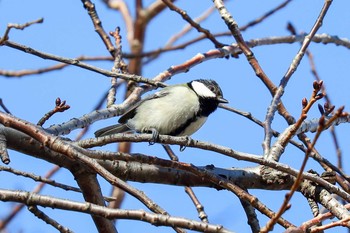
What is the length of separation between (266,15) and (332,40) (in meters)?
0.48

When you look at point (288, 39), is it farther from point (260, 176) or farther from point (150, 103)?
point (260, 176)

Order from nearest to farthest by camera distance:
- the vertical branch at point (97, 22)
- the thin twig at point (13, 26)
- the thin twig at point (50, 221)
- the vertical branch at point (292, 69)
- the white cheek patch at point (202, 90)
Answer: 1. the thin twig at point (50, 221)
2. the thin twig at point (13, 26)
3. the vertical branch at point (292, 69)
4. the vertical branch at point (97, 22)
5. the white cheek patch at point (202, 90)

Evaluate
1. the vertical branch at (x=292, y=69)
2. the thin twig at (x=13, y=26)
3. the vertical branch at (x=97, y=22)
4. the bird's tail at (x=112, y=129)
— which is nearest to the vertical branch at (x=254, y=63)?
the vertical branch at (x=292, y=69)

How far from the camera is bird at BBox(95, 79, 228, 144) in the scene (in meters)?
4.32

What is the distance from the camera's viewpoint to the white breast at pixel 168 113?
4309mm

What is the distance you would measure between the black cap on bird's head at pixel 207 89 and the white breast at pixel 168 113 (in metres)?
0.12

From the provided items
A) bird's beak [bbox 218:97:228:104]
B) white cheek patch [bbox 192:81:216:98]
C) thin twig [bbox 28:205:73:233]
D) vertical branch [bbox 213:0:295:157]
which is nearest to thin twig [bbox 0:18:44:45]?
vertical branch [bbox 213:0:295:157]

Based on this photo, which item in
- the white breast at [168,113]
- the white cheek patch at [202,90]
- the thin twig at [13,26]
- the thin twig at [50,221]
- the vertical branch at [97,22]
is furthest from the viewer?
the white cheek patch at [202,90]

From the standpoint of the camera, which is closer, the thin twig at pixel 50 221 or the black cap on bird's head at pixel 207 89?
the thin twig at pixel 50 221

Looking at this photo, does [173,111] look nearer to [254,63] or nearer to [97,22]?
[97,22]

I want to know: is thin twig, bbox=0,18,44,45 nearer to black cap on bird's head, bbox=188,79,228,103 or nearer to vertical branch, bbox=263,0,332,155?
vertical branch, bbox=263,0,332,155

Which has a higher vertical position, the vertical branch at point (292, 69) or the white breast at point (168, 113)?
the white breast at point (168, 113)

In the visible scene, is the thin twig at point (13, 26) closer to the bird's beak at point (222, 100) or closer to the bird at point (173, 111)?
the bird at point (173, 111)

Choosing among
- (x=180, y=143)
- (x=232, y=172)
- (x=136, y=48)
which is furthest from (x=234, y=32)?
(x=136, y=48)
